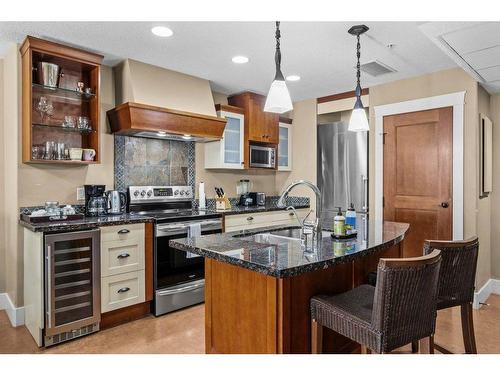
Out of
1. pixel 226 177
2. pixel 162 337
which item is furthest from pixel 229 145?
pixel 162 337

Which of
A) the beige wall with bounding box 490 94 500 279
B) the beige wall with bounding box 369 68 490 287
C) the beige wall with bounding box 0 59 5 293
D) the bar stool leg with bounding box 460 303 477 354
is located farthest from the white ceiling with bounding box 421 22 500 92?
the beige wall with bounding box 0 59 5 293

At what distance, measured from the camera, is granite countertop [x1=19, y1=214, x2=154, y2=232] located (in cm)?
258

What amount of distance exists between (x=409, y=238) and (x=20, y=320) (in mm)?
4008

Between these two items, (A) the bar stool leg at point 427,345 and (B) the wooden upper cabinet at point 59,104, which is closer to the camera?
(A) the bar stool leg at point 427,345

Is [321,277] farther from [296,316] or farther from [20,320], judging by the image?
[20,320]

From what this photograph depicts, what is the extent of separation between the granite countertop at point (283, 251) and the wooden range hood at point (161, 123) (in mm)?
1623

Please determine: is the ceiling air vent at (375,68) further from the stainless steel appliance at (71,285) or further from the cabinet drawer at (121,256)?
the stainless steel appliance at (71,285)

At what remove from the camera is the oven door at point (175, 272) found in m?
3.24

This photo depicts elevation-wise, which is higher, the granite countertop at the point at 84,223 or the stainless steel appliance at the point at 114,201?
the stainless steel appliance at the point at 114,201

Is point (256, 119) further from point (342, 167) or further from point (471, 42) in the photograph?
point (471, 42)

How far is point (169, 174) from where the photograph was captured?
405cm

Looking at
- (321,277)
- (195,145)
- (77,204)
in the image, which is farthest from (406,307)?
(195,145)

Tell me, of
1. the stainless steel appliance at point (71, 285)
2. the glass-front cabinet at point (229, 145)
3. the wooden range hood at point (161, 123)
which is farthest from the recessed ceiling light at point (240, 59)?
the stainless steel appliance at point (71, 285)

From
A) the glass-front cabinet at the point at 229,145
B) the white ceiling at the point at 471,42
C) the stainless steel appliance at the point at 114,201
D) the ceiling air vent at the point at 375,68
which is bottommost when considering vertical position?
the stainless steel appliance at the point at 114,201
